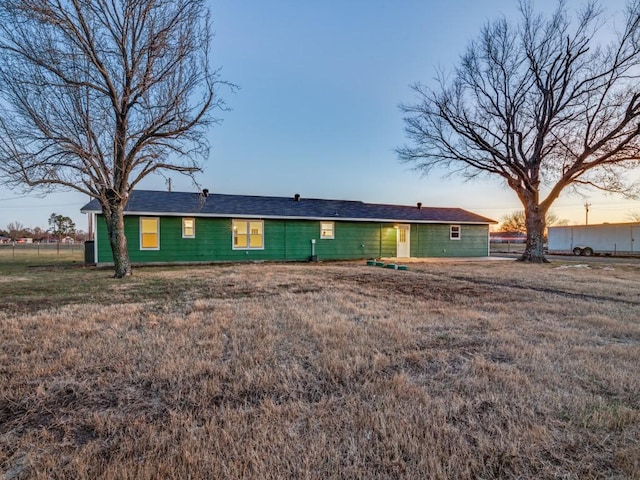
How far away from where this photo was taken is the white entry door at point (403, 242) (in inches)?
761

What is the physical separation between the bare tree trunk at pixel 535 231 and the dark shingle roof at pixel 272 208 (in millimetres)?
3122

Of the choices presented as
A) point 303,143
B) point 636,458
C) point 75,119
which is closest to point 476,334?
point 636,458

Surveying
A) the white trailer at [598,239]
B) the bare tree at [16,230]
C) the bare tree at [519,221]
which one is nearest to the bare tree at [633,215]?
Answer: the bare tree at [519,221]

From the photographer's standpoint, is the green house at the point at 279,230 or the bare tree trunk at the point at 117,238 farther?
the green house at the point at 279,230

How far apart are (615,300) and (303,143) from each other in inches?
655

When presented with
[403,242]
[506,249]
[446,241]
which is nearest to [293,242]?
[403,242]

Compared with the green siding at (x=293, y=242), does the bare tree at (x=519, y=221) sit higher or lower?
higher

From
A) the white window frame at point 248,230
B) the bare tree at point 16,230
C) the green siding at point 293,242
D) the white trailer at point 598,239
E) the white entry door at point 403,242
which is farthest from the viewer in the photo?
the bare tree at point 16,230

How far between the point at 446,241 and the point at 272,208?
1123 cm

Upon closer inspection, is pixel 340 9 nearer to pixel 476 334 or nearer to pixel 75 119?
pixel 75 119

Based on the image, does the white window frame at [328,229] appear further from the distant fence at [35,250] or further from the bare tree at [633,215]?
the bare tree at [633,215]

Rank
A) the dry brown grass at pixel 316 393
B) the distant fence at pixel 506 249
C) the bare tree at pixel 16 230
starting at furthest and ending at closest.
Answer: the bare tree at pixel 16 230, the distant fence at pixel 506 249, the dry brown grass at pixel 316 393

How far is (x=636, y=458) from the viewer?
1830 mm

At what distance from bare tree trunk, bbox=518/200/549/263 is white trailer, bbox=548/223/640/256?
1199 centimetres
